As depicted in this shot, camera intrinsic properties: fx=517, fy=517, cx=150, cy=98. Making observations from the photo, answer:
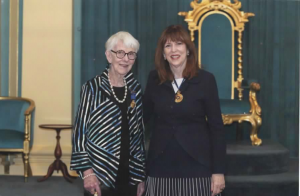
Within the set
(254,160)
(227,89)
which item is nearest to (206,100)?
(254,160)

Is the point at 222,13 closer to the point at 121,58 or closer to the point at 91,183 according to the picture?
the point at 121,58

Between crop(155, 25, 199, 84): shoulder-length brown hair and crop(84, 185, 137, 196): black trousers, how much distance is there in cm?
49

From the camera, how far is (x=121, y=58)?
2.24 metres

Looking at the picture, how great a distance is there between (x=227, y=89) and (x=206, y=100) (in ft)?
11.2

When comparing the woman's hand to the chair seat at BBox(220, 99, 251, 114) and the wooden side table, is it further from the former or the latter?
the wooden side table

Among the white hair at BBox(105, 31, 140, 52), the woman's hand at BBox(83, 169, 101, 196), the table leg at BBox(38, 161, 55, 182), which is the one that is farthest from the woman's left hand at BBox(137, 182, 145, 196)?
the table leg at BBox(38, 161, 55, 182)

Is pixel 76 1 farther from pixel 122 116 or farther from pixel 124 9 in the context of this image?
pixel 122 116

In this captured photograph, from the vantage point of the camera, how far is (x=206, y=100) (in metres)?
2.23

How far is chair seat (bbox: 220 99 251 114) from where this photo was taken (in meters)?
5.05

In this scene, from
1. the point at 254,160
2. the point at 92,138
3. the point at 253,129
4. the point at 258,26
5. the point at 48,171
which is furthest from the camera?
the point at 258,26

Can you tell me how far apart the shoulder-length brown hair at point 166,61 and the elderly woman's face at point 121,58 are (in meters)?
0.13

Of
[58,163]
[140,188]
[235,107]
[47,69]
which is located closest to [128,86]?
[140,188]

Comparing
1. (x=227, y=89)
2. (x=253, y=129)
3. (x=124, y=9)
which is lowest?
(x=253, y=129)

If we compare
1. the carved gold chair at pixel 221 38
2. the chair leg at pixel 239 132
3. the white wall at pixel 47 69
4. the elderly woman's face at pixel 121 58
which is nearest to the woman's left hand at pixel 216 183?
the elderly woman's face at pixel 121 58
